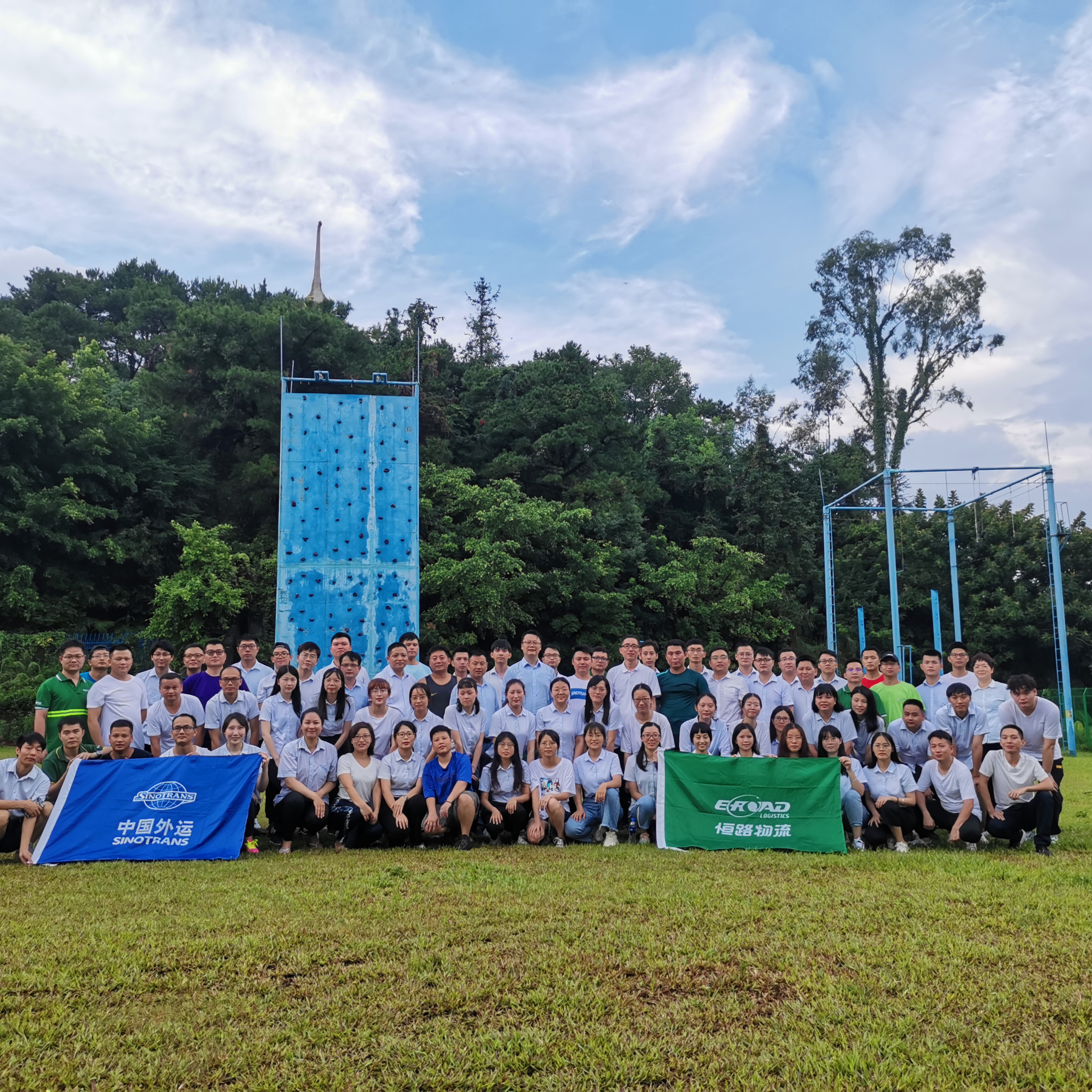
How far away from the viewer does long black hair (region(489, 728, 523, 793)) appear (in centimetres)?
758

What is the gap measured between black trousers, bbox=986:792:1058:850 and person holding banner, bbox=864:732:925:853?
58 cm

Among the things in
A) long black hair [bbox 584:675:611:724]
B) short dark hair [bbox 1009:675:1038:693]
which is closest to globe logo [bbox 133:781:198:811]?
long black hair [bbox 584:675:611:724]

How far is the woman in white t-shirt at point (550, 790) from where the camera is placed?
7.51 m

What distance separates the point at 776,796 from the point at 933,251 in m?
34.2

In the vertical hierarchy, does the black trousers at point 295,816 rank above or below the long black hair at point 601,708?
below

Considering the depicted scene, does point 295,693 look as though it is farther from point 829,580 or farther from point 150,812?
point 829,580

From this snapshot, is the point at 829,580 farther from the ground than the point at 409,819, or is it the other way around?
the point at 829,580

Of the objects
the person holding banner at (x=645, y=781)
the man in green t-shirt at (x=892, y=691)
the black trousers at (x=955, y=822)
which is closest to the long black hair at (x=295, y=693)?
the person holding banner at (x=645, y=781)

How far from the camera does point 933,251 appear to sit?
36000 mm

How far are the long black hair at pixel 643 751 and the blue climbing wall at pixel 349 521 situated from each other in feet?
41.4

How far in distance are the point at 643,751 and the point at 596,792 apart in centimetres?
53

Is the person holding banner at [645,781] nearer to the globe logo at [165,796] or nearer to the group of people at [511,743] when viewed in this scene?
the group of people at [511,743]

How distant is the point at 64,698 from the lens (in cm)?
752

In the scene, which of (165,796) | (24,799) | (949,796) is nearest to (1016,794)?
(949,796)
